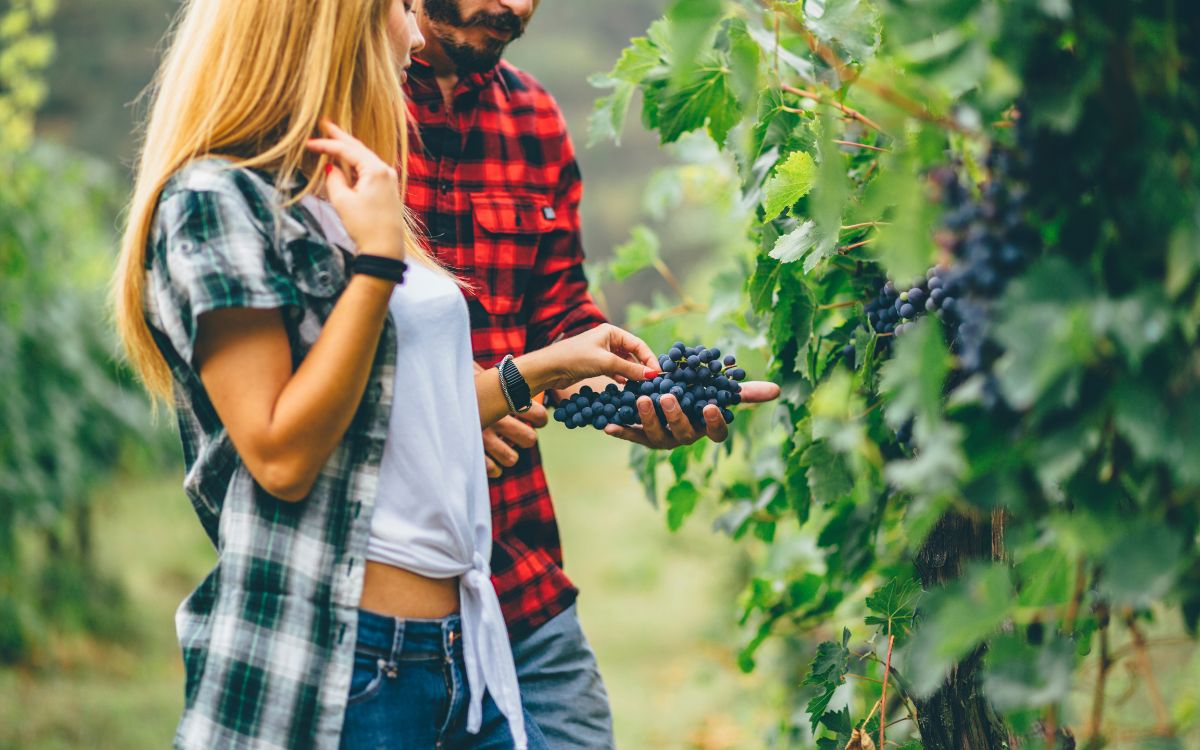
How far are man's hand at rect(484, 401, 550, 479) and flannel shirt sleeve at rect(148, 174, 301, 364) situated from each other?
63 centimetres

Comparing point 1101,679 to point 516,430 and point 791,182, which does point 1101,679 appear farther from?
point 516,430

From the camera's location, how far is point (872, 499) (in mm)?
2090

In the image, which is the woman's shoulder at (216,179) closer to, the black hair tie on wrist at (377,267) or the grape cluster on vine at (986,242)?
the black hair tie on wrist at (377,267)

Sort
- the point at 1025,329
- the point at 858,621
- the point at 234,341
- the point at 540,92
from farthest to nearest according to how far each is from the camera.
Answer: the point at 858,621 < the point at 540,92 < the point at 234,341 < the point at 1025,329

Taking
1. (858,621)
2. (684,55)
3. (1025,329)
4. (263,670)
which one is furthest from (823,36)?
(858,621)

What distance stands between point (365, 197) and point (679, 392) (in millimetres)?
637

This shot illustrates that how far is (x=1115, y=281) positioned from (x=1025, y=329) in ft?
0.39

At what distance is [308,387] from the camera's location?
4.27 ft

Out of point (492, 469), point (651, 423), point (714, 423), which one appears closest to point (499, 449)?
point (492, 469)

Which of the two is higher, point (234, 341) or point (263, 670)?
point (234, 341)

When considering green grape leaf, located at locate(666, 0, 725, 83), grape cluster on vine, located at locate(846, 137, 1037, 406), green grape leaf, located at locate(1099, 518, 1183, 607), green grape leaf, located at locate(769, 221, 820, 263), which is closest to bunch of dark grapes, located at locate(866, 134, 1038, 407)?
grape cluster on vine, located at locate(846, 137, 1037, 406)

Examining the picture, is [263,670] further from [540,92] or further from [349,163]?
[540,92]

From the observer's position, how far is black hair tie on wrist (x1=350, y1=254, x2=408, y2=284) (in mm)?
1328

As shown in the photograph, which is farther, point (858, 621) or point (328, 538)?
point (858, 621)
